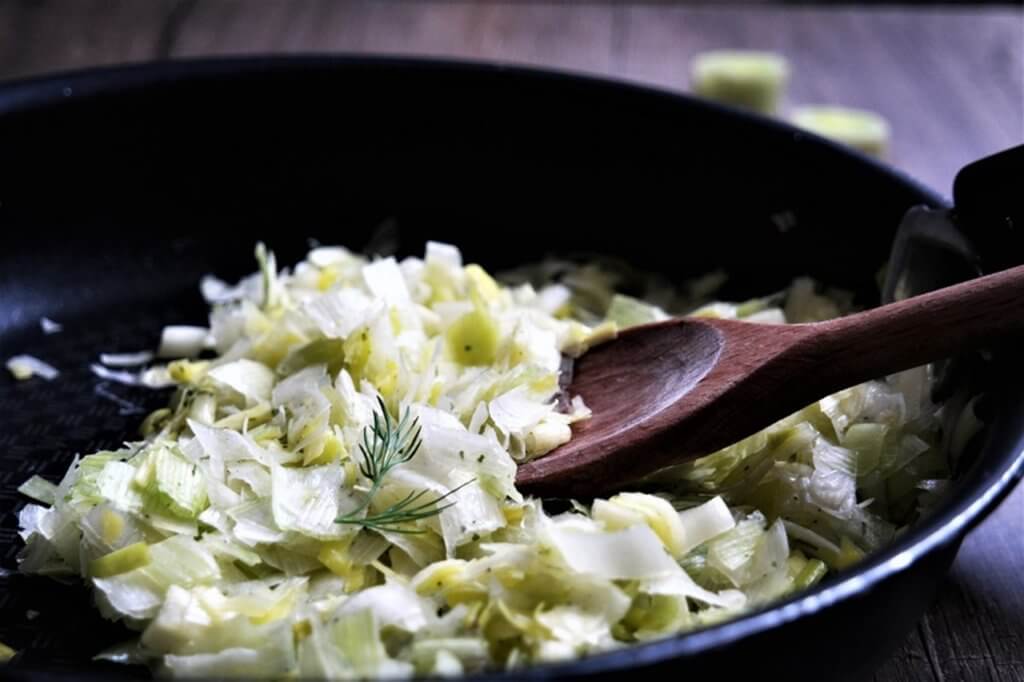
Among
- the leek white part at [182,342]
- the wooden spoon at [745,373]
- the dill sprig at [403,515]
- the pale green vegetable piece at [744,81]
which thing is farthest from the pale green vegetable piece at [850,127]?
the dill sprig at [403,515]

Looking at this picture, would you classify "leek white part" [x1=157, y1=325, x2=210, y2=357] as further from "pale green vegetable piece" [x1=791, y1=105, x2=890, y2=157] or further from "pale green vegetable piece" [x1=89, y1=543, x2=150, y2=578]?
"pale green vegetable piece" [x1=791, y1=105, x2=890, y2=157]

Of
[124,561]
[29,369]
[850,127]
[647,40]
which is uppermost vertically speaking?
[647,40]

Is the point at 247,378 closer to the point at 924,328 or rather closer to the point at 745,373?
the point at 745,373

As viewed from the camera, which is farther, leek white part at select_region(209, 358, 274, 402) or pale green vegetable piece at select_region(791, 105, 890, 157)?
pale green vegetable piece at select_region(791, 105, 890, 157)

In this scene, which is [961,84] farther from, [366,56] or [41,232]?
[41,232]

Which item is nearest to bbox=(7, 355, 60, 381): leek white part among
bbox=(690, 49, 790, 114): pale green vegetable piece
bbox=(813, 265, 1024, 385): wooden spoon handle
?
bbox=(813, 265, 1024, 385): wooden spoon handle

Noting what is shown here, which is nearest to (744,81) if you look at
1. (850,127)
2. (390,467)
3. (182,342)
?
(850,127)
